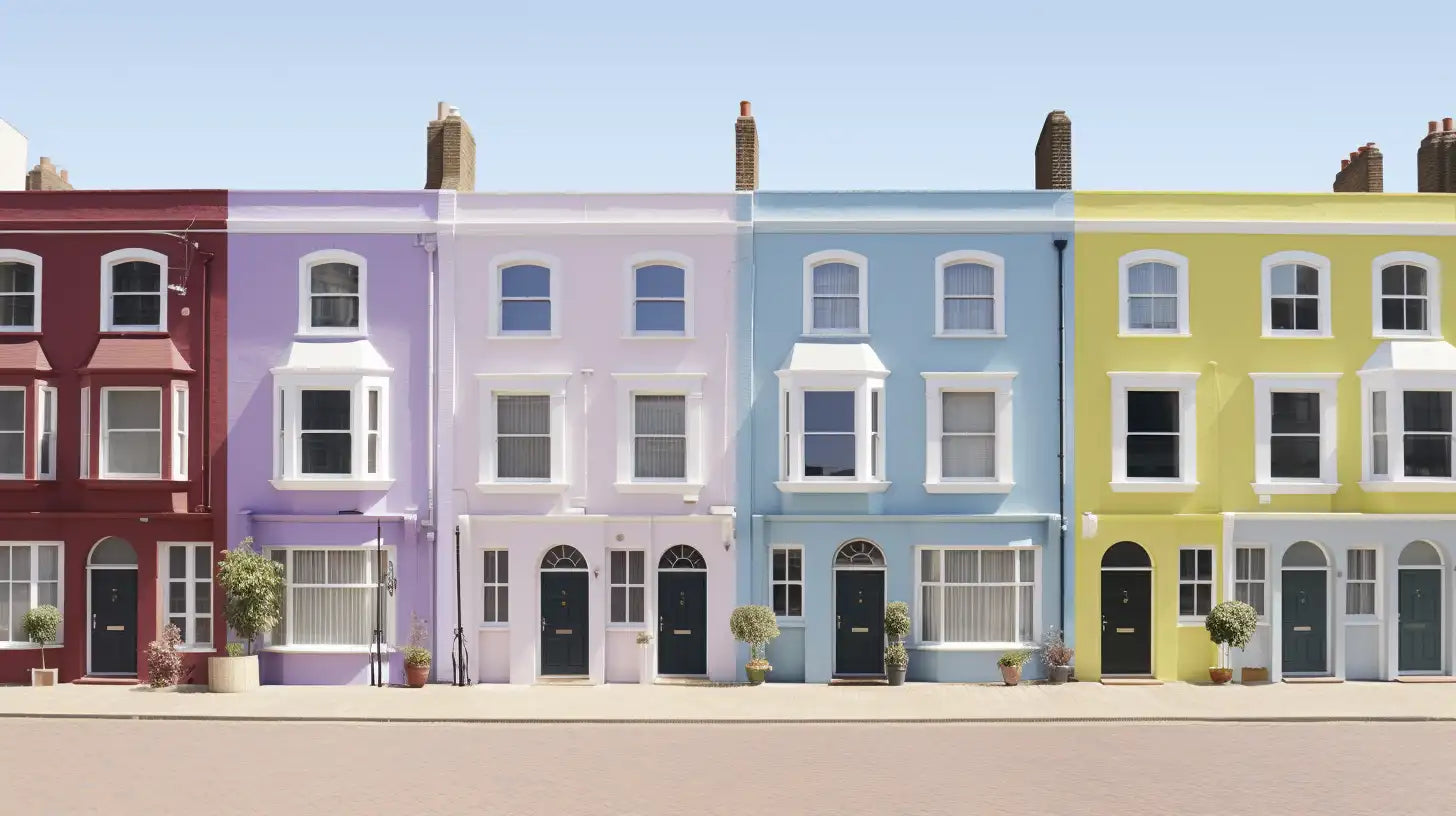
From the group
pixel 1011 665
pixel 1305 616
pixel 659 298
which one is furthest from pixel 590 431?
pixel 1305 616

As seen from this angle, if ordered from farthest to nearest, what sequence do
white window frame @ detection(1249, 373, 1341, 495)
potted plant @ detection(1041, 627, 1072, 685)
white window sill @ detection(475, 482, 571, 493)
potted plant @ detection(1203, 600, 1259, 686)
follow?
white window frame @ detection(1249, 373, 1341, 495) < white window sill @ detection(475, 482, 571, 493) < potted plant @ detection(1041, 627, 1072, 685) < potted plant @ detection(1203, 600, 1259, 686)

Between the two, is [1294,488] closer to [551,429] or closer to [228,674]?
[551,429]

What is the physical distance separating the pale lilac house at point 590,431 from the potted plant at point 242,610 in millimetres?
3558

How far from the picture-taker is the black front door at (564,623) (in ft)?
88.5

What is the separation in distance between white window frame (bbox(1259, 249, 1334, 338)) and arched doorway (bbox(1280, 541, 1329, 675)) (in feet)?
15.1

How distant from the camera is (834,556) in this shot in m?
26.9

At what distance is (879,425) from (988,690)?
5.98 metres

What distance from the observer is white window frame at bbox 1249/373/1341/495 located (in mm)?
27031

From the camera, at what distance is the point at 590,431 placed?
88.9ft

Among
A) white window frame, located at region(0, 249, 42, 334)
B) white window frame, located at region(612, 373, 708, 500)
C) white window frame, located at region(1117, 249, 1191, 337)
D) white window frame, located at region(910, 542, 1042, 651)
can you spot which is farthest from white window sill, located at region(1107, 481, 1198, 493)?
white window frame, located at region(0, 249, 42, 334)

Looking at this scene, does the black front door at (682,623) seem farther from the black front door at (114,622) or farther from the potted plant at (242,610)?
the black front door at (114,622)

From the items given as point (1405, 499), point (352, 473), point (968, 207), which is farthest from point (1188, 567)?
point (352, 473)

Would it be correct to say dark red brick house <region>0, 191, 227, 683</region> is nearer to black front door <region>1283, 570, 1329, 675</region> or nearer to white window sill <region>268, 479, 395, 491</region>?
white window sill <region>268, 479, 395, 491</region>

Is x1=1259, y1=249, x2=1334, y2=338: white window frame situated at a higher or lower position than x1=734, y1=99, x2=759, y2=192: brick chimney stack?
lower
